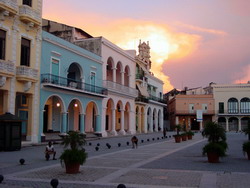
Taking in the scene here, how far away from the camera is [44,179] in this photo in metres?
9.89

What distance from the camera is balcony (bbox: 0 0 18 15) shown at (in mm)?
19562

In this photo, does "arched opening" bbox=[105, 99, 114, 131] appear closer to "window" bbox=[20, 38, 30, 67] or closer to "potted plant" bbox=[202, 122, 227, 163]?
"window" bbox=[20, 38, 30, 67]

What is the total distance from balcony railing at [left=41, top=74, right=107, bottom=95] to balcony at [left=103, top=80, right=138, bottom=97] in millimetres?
1312

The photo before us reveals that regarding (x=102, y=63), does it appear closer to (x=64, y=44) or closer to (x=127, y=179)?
(x=64, y=44)

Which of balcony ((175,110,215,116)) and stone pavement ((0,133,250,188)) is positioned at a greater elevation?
balcony ((175,110,215,116))

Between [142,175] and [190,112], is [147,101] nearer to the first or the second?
[190,112]

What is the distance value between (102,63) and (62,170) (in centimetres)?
2283

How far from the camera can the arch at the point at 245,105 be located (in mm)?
63375

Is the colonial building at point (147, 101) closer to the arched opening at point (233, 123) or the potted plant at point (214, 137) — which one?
the arched opening at point (233, 123)

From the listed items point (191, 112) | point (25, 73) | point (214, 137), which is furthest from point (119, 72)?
point (191, 112)

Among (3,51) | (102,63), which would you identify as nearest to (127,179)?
(3,51)

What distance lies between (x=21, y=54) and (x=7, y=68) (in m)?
2.22

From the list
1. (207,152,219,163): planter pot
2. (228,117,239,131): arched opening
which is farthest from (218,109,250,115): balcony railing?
(207,152,219,163): planter pot

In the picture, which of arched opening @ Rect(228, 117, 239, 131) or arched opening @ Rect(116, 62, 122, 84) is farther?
arched opening @ Rect(228, 117, 239, 131)
